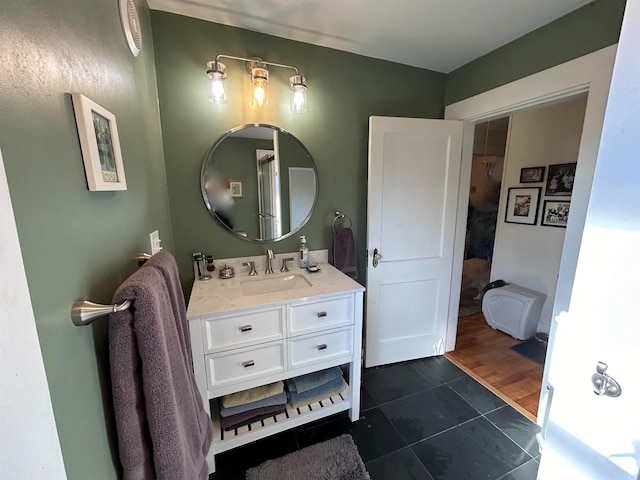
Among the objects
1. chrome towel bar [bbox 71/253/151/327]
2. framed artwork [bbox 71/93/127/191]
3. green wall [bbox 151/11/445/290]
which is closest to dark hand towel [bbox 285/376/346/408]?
green wall [bbox 151/11/445/290]

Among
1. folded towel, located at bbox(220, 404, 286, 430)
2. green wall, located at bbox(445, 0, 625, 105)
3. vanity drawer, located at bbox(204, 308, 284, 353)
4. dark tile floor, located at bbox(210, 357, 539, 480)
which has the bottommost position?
dark tile floor, located at bbox(210, 357, 539, 480)

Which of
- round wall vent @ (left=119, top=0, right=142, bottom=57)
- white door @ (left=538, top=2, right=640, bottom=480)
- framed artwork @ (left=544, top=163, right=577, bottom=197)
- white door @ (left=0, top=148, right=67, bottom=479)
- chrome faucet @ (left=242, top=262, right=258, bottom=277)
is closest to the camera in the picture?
white door @ (left=0, top=148, right=67, bottom=479)

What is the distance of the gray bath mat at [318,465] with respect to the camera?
1318mm

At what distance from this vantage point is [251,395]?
4.75 ft

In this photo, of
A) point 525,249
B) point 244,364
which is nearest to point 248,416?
point 244,364

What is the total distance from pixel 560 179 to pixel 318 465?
2.99 metres

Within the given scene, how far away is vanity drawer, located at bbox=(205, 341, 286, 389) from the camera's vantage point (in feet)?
4.22

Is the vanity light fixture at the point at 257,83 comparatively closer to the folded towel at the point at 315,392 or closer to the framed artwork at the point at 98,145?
the framed artwork at the point at 98,145

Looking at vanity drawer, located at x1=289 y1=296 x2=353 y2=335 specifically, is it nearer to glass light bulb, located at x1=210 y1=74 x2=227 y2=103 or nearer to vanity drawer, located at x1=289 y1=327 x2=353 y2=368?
vanity drawer, located at x1=289 y1=327 x2=353 y2=368

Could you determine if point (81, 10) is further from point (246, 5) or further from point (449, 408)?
point (449, 408)

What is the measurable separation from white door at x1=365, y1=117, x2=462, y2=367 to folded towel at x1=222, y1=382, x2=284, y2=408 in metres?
0.83

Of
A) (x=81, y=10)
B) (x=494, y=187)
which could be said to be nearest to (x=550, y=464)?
(x=81, y=10)

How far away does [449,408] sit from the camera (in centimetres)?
174

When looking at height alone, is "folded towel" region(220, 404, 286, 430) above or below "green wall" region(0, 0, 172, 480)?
below
